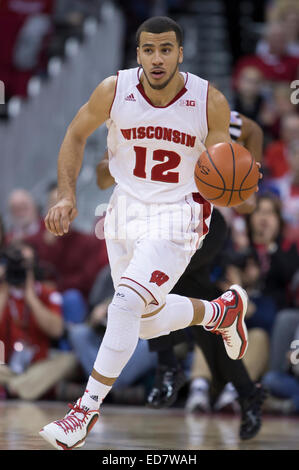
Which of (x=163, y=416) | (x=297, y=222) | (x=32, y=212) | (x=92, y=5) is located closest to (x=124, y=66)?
(x=92, y=5)

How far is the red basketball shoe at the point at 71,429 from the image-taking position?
434 cm

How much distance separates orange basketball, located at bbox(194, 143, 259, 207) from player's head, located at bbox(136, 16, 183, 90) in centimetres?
47

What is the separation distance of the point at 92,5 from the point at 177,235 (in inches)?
391

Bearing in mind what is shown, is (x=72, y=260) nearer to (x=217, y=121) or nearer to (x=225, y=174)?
(x=217, y=121)

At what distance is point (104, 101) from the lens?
499 cm

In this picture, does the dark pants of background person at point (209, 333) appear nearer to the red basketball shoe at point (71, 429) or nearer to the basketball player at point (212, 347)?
the basketball player at point (212, 347)

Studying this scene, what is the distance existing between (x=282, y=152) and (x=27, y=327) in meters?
3.81

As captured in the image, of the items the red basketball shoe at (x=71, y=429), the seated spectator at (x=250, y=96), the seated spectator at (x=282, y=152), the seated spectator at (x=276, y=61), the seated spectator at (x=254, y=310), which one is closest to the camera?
the red basketball shoe at (x=71, y=429)

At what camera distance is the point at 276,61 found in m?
12.0

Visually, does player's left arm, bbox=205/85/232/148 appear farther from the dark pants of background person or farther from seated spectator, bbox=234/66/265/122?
seated spectator, bbox=234/66/265/122

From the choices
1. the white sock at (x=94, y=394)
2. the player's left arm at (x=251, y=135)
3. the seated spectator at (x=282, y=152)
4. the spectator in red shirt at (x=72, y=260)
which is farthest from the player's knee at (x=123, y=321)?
the seated spectator at (x=282, y=152)

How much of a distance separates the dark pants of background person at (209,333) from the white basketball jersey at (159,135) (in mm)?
780
